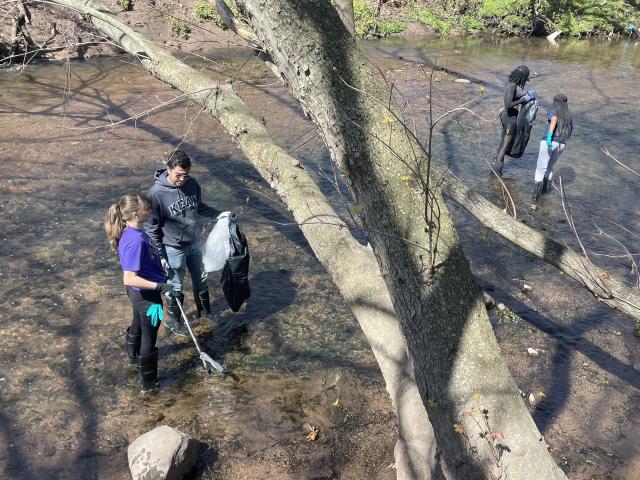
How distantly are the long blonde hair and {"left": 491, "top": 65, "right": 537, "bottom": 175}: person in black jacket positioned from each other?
6.40m

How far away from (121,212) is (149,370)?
132cm

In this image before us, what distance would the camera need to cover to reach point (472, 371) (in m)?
2.52

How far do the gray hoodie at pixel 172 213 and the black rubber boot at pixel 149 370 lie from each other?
1.05m

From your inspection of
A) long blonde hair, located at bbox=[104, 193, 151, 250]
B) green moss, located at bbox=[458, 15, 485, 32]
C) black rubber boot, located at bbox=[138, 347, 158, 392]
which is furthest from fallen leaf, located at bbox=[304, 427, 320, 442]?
green moss, located at bbox=[458, 15, 485, 32]

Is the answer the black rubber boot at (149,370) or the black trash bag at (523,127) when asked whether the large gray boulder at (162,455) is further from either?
the black trash bag at (523,127)

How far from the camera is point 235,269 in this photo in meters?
5.45

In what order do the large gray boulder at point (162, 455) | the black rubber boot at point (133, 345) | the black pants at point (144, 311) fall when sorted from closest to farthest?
1. the large gray boulder at point (162, 455)
2. the black pants at point (144, 311)
3. the black rubber boot at point (133, 345)

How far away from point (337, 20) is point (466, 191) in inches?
69.0

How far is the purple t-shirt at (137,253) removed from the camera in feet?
14.5

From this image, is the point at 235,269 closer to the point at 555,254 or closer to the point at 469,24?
the point at 555,254

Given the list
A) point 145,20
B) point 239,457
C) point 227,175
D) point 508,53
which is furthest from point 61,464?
point 508,53

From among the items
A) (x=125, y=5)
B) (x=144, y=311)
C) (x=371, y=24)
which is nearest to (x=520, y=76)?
(x=144, y=311)

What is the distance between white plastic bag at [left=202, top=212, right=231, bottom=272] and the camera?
17.9 feet

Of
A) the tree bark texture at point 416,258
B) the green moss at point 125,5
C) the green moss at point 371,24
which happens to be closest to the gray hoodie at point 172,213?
the tree bark texture at point 416,258
